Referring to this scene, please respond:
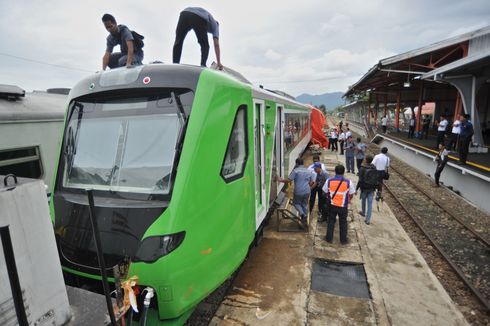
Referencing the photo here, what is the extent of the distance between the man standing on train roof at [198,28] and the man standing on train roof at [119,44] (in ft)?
2.14

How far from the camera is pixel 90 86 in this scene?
3533mm

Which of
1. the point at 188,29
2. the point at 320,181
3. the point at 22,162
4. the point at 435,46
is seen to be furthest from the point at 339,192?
the point at 435,46

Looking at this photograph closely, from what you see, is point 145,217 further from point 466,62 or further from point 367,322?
point 466,62

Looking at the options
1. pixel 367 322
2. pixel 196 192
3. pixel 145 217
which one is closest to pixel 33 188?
pixel 145 217

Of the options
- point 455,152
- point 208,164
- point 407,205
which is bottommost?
point 407,205

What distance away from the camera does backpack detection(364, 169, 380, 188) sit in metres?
6.89

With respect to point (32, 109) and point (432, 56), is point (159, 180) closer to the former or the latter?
point (32, 109)

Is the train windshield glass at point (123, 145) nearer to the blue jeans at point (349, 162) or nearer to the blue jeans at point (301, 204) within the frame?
the blue jeans at point (301, 204)

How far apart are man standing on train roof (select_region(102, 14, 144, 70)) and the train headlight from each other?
9.88 ft

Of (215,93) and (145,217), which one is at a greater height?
(215,93)

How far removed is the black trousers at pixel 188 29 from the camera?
16.3ft

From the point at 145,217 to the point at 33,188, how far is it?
1.32m

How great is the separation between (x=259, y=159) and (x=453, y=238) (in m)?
5.31


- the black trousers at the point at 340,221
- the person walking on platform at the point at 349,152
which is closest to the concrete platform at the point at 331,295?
the black trousers at the point at 340,221
